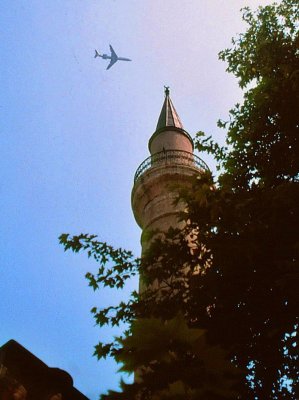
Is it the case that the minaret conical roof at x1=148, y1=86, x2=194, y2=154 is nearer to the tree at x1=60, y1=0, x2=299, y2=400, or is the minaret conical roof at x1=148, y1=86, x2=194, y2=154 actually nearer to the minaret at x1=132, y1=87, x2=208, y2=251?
the minaret at x1=132, y1=87, x2=208, y2=251

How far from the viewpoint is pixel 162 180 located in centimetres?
1678

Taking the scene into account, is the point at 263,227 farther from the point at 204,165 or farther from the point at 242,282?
the point at 204,165

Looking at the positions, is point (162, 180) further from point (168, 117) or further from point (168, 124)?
point (168, 117)

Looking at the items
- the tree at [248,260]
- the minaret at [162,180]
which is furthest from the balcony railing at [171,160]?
the tree at [248,260]

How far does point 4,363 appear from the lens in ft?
10.5

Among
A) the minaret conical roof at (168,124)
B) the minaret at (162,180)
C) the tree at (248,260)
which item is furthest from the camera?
the minaret conical roof at (168,124)

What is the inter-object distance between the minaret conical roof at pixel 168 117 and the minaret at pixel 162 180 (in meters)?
1.28

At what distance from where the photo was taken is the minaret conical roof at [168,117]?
2178 cm

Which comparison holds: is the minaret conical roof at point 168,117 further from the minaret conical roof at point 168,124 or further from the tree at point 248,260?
the tree at point 248,260

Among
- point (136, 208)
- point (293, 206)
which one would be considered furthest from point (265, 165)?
point (136, 208)

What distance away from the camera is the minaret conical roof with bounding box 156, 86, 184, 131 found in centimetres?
2178

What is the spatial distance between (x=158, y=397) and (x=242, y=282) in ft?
14.3

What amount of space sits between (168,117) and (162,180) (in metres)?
6.98

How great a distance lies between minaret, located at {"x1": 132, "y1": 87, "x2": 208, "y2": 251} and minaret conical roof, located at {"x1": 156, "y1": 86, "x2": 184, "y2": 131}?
1281mm
